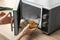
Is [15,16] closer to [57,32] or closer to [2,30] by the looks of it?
[2,30]

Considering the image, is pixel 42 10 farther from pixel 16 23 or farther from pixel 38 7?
pixel 16 23

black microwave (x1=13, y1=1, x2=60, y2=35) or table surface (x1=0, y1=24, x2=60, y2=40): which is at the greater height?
black microwave (x1=13, y1=1, x2=60, y2=35)

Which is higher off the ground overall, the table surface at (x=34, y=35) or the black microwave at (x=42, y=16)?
the black microwave at (x=42, y=16)

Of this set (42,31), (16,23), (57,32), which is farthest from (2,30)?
(57,32)

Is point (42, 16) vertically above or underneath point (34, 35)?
above

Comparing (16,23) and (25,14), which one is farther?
(25,14)

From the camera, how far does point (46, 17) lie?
0.87 m

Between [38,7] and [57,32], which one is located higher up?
[38,7]

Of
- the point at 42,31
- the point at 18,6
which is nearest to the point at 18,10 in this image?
the point at 18,6

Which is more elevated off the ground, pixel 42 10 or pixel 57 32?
pixel 42 10

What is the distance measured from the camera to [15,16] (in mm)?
864

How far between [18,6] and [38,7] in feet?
0.46

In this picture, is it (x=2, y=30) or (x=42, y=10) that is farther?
(x=2, y=30)

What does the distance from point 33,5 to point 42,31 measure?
0.68 feet
